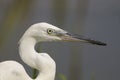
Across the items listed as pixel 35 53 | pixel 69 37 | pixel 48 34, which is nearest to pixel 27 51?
pixel 35 53

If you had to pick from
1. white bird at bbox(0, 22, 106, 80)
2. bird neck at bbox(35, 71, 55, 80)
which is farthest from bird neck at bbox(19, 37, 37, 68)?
bird neck at bbox(35, 71, 55, 80)

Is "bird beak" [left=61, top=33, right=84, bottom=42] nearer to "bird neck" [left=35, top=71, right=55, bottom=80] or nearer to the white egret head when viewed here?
the white egret head

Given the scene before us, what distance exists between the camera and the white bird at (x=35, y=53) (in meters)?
2.12

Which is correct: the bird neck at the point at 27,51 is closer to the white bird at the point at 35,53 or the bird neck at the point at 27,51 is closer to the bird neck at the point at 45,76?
the white bird at the point at 35,53

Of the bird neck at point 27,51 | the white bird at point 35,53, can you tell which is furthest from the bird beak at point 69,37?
the bird neck at point 27,51

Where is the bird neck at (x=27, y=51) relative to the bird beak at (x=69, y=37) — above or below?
below

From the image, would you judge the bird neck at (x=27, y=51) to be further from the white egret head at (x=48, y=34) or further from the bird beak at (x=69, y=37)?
the bird beak at (x=69, y=37)

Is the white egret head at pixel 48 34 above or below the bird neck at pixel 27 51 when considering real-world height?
above

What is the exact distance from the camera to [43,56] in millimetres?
2137

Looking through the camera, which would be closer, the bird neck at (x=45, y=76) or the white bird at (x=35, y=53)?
the white bird at (x=35, y=53)

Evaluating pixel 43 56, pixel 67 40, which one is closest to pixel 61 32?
pixel 67 40

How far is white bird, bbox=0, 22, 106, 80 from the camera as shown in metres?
2.12

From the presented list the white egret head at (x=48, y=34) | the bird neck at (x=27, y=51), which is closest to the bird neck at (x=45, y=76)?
the bird neck at (x=27, y=51)

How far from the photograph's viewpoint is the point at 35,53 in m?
2.16
